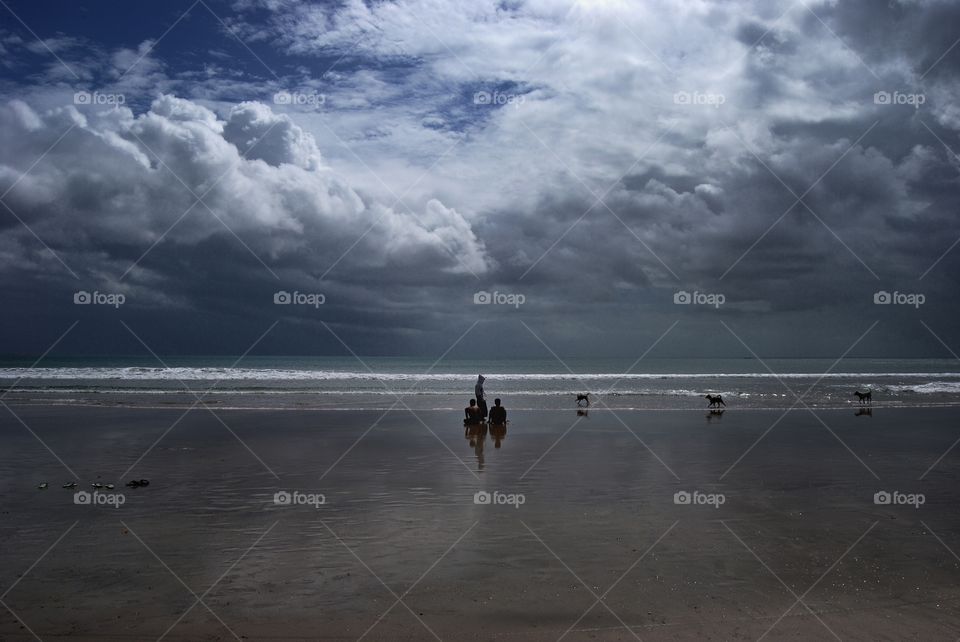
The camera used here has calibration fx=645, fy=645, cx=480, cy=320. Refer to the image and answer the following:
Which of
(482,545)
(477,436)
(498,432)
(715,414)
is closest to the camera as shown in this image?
(482,545)

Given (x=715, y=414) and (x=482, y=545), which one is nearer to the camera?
(x=482, y=545)

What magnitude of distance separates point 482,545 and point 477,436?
11.6 m

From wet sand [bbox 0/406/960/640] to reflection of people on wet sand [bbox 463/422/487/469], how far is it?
49cm

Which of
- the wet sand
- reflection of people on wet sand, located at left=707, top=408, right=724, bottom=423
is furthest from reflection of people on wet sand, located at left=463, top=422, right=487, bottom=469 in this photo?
reflection of people on wet sand, located at left=707, top=408, right=724, bottom=423

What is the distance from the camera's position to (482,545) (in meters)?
8.63

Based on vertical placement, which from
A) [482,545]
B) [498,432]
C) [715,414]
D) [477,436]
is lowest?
[482,545]

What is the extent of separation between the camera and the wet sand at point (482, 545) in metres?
6.36

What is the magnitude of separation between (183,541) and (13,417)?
20.8 meters

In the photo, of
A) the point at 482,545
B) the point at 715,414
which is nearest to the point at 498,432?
the point at 715,414

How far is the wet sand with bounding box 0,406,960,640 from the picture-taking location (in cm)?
636

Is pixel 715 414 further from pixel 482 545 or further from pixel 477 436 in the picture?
pixel 482 545

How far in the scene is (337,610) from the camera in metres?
6.55

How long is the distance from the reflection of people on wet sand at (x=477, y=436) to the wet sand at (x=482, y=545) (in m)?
0.49

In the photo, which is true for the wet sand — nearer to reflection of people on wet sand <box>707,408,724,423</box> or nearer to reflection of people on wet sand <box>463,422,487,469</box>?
reflection of people on wet sand <box>463,422,487,469</box>
